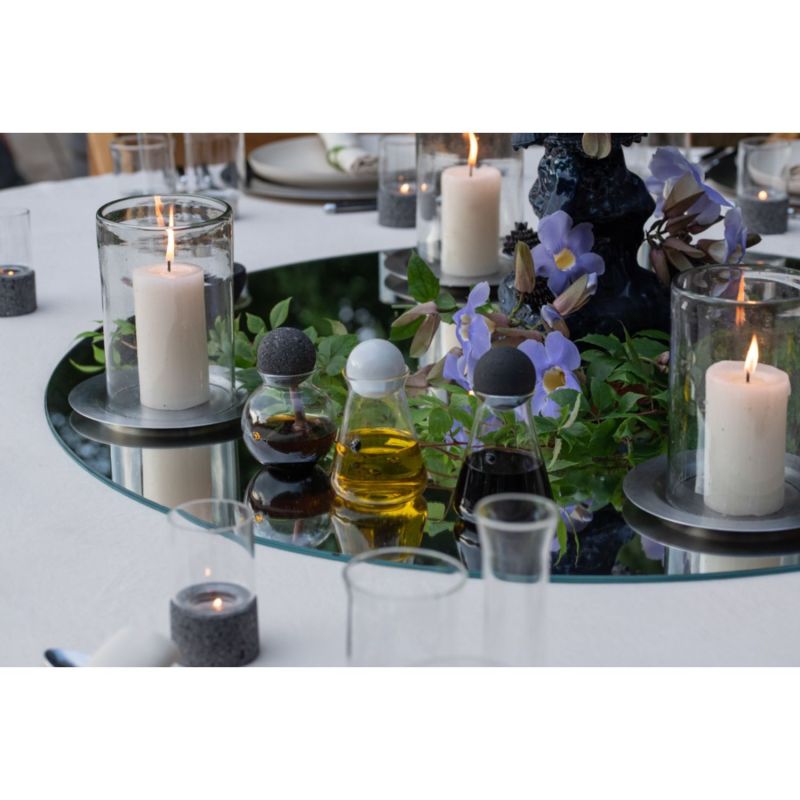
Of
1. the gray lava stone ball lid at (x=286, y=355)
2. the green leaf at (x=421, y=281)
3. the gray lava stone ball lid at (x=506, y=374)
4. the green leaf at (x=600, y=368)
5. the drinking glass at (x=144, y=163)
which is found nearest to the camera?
the gray lava stone ball lid at (x=506, y=374)

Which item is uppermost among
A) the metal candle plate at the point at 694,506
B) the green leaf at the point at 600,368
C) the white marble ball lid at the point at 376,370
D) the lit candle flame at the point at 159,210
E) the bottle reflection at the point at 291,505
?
the lit candle flame at the point at 159,210

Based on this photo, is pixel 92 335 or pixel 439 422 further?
pixel 92 335

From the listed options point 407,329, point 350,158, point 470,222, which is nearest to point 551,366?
point 407,329

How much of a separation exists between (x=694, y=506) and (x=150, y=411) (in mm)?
543

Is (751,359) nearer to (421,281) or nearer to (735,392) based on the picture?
(735,392)

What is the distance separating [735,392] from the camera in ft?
3.48

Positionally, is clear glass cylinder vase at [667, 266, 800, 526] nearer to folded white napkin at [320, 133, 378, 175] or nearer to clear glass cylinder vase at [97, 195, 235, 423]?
clear glass cylinder vase at [97, 195, 235, 423]

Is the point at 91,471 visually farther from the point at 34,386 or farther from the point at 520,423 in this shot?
the point at 520,423

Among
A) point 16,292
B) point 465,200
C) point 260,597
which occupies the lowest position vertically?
point 260,597

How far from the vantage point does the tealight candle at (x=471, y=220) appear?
69.8 inches

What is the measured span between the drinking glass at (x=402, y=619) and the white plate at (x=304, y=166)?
4.99 ft

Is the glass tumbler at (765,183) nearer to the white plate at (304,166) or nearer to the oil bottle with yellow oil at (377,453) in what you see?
the white plate at (304,166)

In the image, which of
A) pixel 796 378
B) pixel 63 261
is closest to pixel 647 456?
pixel 796 378

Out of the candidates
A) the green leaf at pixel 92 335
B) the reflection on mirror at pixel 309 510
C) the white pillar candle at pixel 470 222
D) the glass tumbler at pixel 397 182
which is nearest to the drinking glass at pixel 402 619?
the reflection on mirror at pixel 309 510
